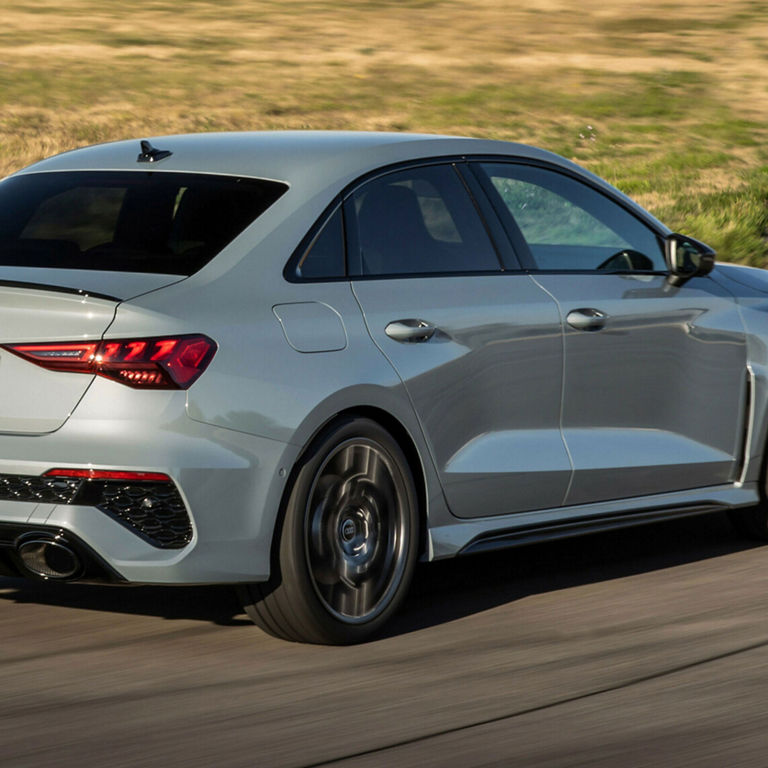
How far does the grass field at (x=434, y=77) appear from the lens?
25453mm

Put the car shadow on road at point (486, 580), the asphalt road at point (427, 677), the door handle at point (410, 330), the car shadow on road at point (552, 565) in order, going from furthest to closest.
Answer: the car shadow on road at point (552, 565), the car shadow on road at point (486, 580), the door handle at point (410, 330), the asphalt road at point (427, 677)

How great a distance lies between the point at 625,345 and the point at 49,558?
2525 mm

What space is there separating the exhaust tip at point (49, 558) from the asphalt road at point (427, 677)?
0.30 metres

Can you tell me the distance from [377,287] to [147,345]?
1.05 metres

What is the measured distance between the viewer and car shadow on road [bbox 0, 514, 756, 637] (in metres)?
6.42

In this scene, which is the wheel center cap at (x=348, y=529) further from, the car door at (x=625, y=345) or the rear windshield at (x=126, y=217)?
the car door at (x=625, y=345)

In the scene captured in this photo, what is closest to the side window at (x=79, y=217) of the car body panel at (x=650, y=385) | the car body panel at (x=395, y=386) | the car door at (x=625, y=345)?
the car body panel at (x=395, y=386)

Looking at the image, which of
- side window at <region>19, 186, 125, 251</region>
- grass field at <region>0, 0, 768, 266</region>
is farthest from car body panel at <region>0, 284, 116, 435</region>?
grass field at <region>0, 0, 768, 266</region>

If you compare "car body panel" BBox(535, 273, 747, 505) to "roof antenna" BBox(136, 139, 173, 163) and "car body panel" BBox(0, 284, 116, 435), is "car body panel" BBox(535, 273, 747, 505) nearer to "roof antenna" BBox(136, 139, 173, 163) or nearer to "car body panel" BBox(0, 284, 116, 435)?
"roof antenna" BBox(136, 139, 173, 163)

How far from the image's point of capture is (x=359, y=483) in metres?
5.93

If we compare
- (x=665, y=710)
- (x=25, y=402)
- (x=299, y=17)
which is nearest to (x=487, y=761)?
(x=665, y=710)

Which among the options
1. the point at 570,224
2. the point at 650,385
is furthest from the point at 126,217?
the point at 650,385

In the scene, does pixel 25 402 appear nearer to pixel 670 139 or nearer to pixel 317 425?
pixel 317 425

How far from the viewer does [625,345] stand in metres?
6.93
